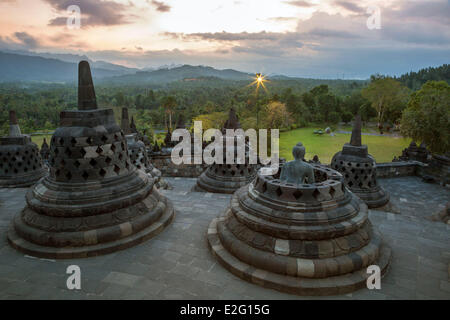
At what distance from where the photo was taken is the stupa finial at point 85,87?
6.08 m

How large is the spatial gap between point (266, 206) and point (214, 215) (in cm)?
271

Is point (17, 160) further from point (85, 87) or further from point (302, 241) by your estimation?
point (302, 241)

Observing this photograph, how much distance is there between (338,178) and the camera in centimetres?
556

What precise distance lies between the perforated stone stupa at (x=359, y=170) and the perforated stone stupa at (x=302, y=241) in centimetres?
687

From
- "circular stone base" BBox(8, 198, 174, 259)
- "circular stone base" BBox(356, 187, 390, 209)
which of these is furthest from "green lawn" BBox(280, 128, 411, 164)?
"circular stone base" BBox(8, 198, 174, 259)

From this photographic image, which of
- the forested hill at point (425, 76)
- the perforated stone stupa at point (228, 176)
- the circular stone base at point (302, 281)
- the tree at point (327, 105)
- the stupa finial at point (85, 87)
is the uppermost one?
the forested hill at point (425, 76)

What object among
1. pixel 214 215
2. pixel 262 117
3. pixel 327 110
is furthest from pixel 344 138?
pixel 214 215

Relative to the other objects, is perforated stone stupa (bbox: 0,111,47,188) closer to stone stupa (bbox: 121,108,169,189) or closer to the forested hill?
stone stupa (bbox: 121,108,169,189)

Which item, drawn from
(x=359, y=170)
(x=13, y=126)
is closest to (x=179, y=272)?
(x=359, y=170)

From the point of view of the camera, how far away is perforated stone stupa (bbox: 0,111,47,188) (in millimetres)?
10891

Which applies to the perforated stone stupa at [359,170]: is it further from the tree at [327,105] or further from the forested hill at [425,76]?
the forested hill at [425,76]

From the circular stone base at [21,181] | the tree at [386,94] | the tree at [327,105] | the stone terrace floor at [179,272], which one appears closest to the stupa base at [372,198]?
the stone terrace floor at [179,272]

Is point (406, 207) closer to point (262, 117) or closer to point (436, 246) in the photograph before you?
point (436, 246)

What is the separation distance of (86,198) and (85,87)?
8.35 feet
